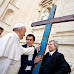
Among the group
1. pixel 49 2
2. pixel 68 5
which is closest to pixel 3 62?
pixel 68 5

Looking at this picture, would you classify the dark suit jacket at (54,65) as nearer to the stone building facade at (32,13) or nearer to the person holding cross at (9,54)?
the person holding cross at (9,54)

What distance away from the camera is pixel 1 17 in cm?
731

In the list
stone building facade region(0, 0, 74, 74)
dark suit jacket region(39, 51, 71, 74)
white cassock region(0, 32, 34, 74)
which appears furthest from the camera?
stone building facade region(0, 0, 74, 74)

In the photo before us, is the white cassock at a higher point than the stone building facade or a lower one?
lower

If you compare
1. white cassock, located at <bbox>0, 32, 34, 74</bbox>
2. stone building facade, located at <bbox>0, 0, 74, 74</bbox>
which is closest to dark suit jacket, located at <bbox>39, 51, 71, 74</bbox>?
white cassock, located at <bbox>0, 32, 34, 74</bbox>

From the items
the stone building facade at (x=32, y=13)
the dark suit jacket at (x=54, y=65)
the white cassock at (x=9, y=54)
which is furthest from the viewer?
the stone building facade at (x=32, y=13)

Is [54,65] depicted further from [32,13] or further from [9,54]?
[32,13]

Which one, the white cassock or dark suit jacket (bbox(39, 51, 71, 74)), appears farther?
dark suit jacket (bbox(39, 51, 71, 74))

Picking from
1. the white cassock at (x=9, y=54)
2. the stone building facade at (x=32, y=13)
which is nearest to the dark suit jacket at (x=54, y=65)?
the white cassock at (x=9, y=54)

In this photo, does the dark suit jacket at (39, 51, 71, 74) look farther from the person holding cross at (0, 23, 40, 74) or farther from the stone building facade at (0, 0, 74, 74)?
the stone building facade at (0, 0, 74, 74)

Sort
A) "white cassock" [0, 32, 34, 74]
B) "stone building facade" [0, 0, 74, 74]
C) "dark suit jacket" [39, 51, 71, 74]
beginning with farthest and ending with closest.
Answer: "stone building facade" [0, 0, 74, 74] < "dark suit jacket" [39, 51, 71, 74] < "white cassock" [0, 32, 34, 74]

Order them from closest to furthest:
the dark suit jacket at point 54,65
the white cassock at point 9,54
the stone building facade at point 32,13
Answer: the white cassock at point 9,54, the dark suit jacket at point 54,65, the stone building facade at point 32,13

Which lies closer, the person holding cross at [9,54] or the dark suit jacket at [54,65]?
the person holding cross at [9,54]

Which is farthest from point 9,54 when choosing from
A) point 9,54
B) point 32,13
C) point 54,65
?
point 32,13
